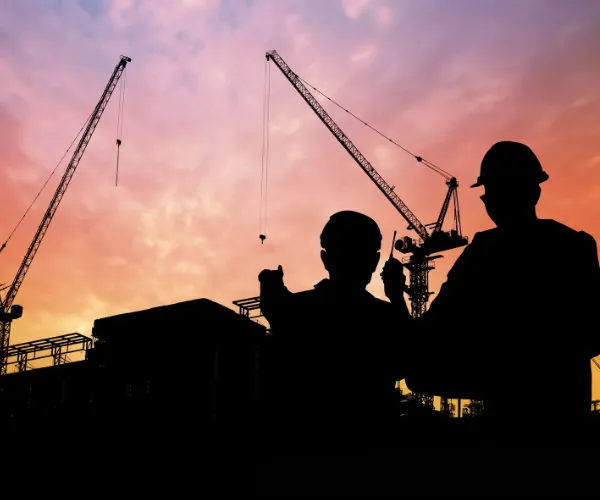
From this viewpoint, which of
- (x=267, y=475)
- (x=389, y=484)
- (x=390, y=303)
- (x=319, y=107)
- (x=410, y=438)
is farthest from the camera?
(x=319, y=107)

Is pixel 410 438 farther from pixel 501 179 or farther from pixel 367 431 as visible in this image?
pixel 501 179

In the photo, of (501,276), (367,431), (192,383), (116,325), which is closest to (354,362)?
(367,431)

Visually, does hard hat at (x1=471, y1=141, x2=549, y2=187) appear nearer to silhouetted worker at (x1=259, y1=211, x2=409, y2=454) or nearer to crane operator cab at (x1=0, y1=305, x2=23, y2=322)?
silhouetted worker at (x1=259, y1=211, x2=409, y2=454)

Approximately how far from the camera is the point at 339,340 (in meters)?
2.56

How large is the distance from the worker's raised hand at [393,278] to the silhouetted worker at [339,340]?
0.28ft

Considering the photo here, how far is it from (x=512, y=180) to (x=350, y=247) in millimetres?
776

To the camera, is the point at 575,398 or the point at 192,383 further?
the point at 192,383

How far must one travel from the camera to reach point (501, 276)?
2.27 m

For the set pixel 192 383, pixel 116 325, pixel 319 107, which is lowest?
pixel 192 383

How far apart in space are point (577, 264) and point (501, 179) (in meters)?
0.46

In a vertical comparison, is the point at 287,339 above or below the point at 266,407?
above

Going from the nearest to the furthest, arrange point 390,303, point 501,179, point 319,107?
point 501,179, point 390,303, point 319,107

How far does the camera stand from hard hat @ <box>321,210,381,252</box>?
8.65 feet

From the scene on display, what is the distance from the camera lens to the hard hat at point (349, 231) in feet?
8.65
